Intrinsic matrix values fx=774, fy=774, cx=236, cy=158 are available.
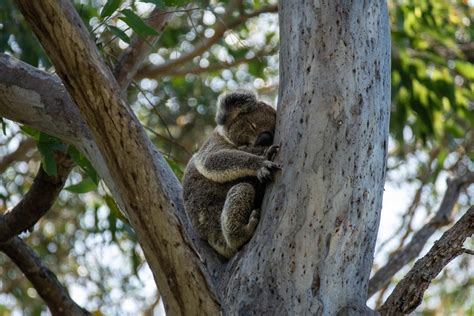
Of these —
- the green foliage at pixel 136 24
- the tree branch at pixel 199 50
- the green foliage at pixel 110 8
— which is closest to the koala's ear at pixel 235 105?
Result: the green foliage at pixel 136 24

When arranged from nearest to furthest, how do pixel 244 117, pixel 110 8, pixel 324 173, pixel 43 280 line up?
pixel 324 173
pixel 110 8
pixel 244 117
pixel 43 280

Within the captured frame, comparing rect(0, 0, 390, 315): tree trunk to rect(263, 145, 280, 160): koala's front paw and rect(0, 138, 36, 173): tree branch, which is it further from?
rect(0, 138, 36, 173): tree branch

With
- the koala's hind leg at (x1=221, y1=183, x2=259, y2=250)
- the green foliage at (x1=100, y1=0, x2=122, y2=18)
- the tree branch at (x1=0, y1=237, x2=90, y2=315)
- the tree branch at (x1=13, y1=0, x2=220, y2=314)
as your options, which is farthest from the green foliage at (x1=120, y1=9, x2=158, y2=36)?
the tree branch at (x1=0, y1=237, x2=90, y2=315)

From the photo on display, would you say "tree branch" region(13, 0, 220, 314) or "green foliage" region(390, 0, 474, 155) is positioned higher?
"green foliage" region(390, 0, 474, 155)

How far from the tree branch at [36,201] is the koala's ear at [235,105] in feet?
3.31

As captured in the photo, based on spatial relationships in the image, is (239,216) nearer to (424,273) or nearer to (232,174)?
(232,174)

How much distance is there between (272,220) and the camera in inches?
125

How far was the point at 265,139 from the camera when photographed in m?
4.08

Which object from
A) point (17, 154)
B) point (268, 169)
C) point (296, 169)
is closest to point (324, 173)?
point (296, 169)

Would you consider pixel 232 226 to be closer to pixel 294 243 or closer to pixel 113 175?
pixel 294 243

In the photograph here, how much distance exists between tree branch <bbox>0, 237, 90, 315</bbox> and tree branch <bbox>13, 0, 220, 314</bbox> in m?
2.03

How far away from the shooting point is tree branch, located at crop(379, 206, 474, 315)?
326 centimetres

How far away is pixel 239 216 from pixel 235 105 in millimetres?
1026

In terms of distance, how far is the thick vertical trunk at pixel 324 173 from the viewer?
3.04 metres
